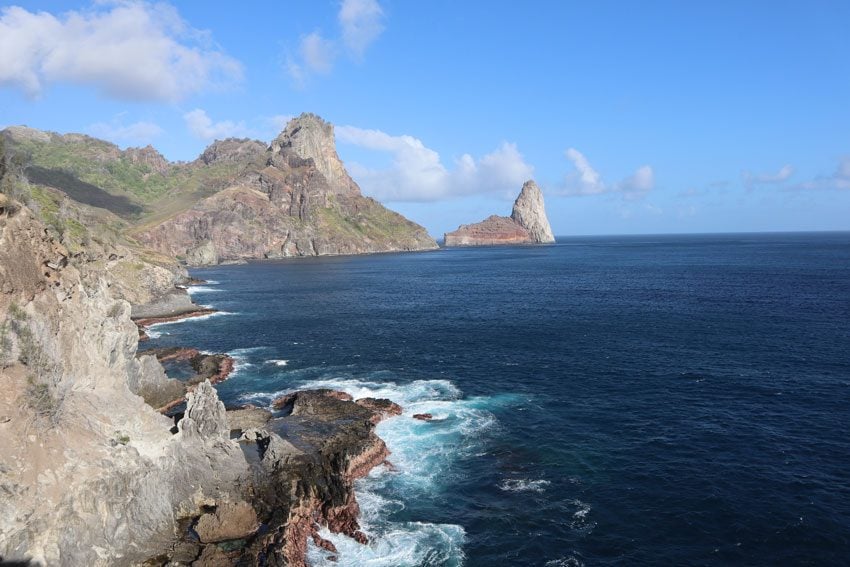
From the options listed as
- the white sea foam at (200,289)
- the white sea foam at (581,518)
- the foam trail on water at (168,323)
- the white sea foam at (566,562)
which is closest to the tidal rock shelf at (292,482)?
the white sea foam at (566,562)

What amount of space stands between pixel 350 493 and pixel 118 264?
100m

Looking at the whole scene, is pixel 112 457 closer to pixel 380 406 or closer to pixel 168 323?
pixel 380 406

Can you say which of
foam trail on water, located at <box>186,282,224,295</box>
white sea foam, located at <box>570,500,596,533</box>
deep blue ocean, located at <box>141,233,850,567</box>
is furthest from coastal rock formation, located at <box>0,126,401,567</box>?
foam trail on water, located at <box>186,282,224,295</box>

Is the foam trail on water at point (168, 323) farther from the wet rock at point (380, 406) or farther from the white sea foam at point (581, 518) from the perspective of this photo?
the white sea foam at point (581, 518)

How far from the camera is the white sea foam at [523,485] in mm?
40719

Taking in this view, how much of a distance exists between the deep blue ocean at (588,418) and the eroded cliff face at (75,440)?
12.0m

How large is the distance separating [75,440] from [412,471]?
2437cm

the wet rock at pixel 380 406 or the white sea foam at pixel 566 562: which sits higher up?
the wet rock at pixel 380 406

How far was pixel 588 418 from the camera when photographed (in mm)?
53500

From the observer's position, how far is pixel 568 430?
50812 mm

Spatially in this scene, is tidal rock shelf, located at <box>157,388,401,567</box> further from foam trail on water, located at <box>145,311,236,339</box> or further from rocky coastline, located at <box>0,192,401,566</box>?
foam trail on water, located at <box>145,311,236,339</box>

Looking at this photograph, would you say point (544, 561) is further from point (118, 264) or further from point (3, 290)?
point (118, 264)

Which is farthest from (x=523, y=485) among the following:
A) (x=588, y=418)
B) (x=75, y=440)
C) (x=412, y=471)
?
(x=75, y=440)

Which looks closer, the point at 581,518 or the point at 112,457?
the point at 112,457
